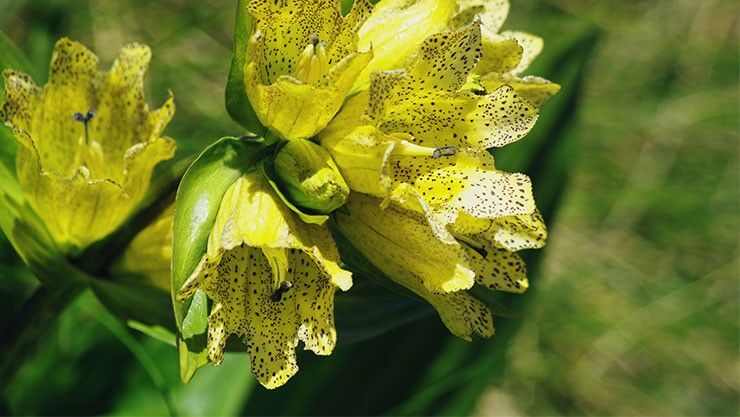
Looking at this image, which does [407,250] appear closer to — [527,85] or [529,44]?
[527,85]

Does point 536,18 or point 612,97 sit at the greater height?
point 536,18

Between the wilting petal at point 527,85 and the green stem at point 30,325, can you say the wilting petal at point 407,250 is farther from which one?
the green stem at point 30,325

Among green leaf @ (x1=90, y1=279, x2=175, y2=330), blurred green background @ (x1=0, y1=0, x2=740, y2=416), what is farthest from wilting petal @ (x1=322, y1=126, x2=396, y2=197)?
blurred green background @ (x1=0, y1=0, x2=740, y2=416)

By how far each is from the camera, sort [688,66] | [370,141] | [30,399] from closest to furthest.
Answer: [370,141] < [30,399] < [688,66]

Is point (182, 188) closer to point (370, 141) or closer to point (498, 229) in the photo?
point (370, 141)

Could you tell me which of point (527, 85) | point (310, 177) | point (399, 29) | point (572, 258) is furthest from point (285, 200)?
point (572, 258)

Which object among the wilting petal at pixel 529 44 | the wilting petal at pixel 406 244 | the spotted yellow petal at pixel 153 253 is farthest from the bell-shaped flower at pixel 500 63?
the spotted yellow petal at pixel 153 253

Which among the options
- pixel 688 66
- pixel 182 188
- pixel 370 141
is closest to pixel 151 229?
pixel 182 188
